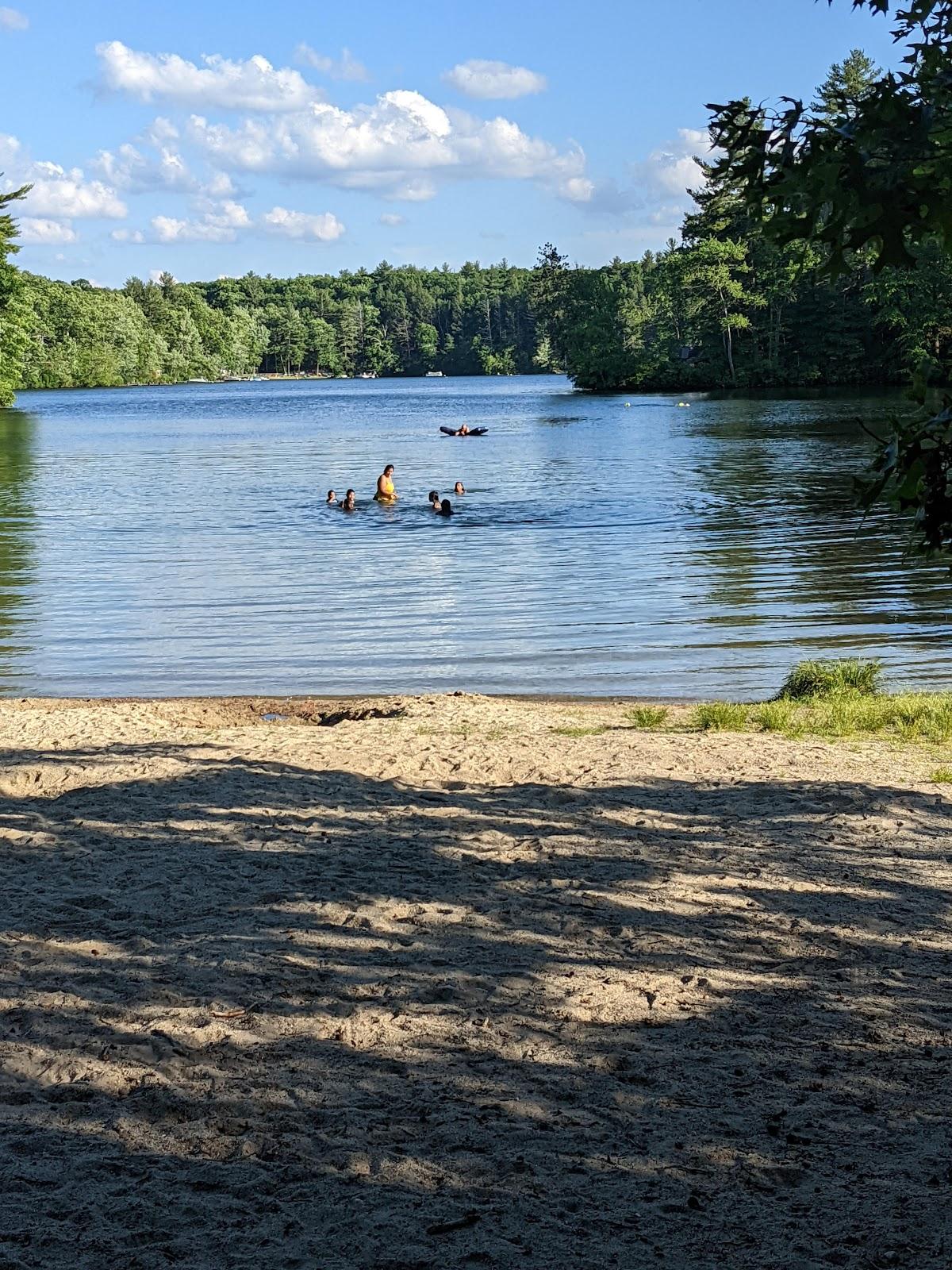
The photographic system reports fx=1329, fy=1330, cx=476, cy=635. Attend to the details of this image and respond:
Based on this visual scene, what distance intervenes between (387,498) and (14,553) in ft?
33.3

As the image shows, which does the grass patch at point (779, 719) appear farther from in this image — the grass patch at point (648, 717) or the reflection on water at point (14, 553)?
the reflection on water at point (14, 553)

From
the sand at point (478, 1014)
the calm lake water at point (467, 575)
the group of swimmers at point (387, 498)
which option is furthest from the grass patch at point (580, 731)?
the group of swimmers at point (387, 498)

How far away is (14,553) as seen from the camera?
24938 millimetres

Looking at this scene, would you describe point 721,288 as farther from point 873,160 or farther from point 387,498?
point 873,160

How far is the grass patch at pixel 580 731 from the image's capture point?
984cm

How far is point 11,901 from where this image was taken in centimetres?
634

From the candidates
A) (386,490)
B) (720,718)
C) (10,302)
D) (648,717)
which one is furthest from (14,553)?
(10,302)

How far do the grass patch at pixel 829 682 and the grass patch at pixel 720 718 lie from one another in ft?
3.28

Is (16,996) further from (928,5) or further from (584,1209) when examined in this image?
(928,5)

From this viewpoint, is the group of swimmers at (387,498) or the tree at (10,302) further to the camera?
the tree at (10,302)

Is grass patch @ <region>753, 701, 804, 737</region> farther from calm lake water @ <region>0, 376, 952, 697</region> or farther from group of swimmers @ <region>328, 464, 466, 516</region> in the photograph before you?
group of swimmers @ <region>328, 464, 466, 516</region>

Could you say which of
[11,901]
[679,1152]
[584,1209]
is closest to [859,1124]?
[679,1152]

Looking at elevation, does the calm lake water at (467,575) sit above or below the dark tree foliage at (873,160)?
below

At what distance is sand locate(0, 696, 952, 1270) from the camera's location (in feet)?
12.5
